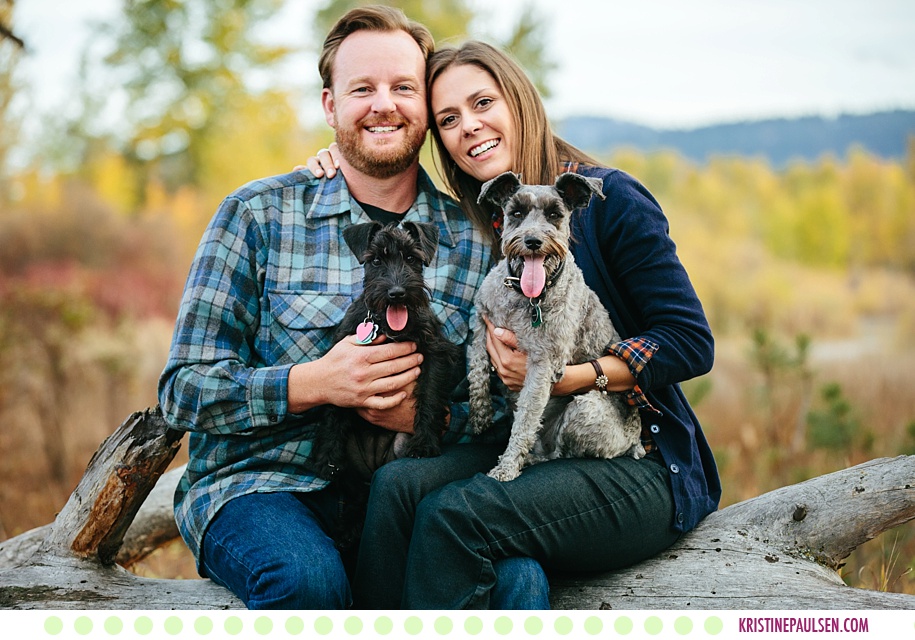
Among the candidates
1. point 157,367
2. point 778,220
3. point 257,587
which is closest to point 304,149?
point 157,367

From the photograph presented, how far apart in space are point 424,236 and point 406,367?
0.60 meters

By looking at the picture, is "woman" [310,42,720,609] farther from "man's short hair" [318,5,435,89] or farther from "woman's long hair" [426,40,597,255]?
"man's short hair" [318,5,435,89]

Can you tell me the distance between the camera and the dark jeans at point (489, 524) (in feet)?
8.84

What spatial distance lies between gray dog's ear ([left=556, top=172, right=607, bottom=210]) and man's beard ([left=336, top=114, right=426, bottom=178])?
2.80 ft

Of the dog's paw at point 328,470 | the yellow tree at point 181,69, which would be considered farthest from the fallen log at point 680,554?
the yellow tree at point 181,69

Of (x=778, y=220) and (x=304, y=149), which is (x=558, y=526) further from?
(x=778, y=220)

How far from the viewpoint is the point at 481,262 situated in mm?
3721

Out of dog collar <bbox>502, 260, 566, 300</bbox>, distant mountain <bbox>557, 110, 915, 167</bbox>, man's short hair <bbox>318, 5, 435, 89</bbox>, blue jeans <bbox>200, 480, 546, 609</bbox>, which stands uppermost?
distant mountain <bbox>557, 110, 915, 167</bbox>

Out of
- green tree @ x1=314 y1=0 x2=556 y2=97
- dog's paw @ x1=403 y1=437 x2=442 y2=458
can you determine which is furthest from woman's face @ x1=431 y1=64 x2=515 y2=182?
green tree @ x1=314 y1=0 x2=556 y2=97

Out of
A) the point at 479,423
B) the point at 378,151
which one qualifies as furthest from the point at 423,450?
the point at 378,151

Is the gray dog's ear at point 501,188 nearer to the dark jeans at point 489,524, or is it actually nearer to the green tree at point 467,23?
the dark jeans at point 489,524

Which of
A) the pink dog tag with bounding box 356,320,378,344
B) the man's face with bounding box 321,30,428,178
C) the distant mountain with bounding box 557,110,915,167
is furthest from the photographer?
the distant mountain with bounding box 557,110,915,167

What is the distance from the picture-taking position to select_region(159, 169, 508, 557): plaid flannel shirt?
3146 mm

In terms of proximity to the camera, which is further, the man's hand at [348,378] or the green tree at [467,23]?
the green tree at [467,23]
